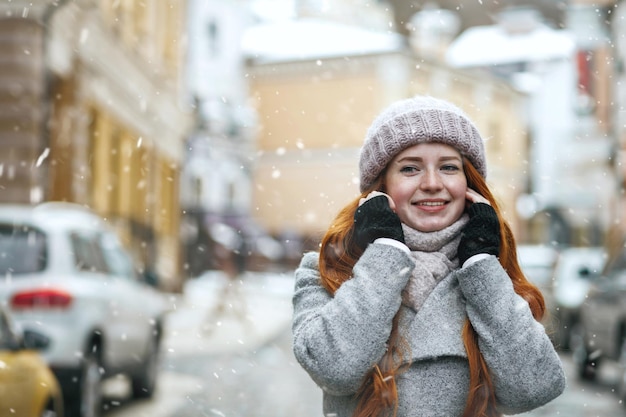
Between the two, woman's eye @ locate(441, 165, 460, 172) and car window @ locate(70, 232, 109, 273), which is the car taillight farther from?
woman's eye @ locate(441, 165, 460, 172)

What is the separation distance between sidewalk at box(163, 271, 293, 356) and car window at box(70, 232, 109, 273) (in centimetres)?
605

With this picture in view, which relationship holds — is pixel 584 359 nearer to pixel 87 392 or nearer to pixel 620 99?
pixel 87 392

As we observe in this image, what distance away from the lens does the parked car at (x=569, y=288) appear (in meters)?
14.6

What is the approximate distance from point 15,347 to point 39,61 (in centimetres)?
1079

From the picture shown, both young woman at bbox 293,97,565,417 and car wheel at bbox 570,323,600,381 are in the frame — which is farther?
car wheel at bbox 570,323,600,381

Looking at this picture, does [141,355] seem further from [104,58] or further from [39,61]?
[104,58]

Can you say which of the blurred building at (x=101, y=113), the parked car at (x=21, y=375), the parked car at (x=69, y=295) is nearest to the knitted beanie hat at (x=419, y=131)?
the parked car at (x=21, y=375)

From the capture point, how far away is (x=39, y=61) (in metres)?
15.5

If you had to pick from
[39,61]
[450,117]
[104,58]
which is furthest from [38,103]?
[450,117]

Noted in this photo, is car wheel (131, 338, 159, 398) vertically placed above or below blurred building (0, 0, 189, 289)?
below

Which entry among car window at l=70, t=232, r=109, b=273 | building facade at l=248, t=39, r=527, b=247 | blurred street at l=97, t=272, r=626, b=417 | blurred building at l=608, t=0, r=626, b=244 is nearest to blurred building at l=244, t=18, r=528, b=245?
building facade at l=248, t=39, r=527, b=247

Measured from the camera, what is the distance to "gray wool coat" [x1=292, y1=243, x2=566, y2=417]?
2.37 m

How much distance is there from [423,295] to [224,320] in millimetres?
17618

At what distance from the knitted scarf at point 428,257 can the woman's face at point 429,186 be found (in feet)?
0.07
